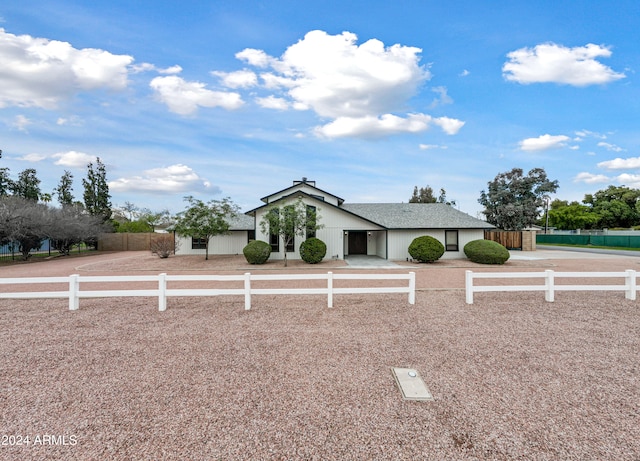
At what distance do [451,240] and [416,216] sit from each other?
3.15m

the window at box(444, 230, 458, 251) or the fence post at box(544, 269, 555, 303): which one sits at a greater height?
the window at box(444, 230, 458, 251)

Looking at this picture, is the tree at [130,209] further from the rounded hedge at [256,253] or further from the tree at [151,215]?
the rounded hedge at [256,253]

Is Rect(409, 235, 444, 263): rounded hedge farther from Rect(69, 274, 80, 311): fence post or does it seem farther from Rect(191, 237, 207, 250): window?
Rect(69, 274, 80, 311): fence post

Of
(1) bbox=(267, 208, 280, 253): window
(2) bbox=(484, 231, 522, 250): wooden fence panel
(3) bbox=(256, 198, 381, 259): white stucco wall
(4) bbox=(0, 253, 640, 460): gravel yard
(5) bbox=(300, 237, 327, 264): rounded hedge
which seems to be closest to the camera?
(4) bbox=(0, 253, 640, 460): gravel yard

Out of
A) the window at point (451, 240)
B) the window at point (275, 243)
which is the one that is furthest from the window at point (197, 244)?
the window at point (451, 240)

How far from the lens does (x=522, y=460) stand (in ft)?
8.46

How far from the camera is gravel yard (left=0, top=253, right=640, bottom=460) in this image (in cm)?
276

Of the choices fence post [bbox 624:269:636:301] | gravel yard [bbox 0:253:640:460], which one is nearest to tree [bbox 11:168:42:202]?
gravel yard [bbox 0:253:640:460]

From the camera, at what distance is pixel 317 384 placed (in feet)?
12.5

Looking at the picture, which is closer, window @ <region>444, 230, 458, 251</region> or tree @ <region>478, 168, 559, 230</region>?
window @ <region>444, 230, 458, 251</region>

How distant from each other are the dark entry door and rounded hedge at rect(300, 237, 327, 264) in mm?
6351

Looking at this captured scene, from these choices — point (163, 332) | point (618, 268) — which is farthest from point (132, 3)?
point (618, 268)

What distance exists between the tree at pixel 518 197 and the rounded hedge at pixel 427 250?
22207 millimetres

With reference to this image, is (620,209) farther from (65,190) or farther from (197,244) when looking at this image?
(65,190)
